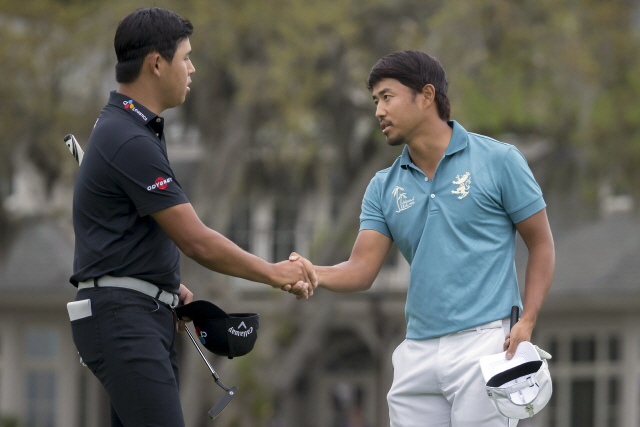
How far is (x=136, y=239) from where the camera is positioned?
11.7 ft

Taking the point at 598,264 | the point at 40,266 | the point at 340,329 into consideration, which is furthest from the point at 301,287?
the point at 340,329

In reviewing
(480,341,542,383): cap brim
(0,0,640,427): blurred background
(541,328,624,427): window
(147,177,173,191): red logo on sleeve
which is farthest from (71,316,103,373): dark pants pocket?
(541,328,624,427): window

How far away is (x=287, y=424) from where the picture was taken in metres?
20.2

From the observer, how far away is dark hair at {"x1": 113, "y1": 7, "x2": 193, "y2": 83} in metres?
3.62

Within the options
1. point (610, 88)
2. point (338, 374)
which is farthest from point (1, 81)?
point (338, 374)

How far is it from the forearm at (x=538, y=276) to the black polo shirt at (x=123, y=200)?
1.50m

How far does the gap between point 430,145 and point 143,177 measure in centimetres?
134

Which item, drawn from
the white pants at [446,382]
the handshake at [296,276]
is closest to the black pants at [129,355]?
the handshake at [296,276]

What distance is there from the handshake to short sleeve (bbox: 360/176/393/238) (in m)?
0.34

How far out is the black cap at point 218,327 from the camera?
3900 millimetres

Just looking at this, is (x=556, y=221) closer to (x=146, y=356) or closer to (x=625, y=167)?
(x=625, y=167)

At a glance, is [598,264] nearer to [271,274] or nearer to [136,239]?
[271,274]

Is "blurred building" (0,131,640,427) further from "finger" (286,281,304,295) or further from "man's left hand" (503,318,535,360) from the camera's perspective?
"man's left hand" (503,318,535,360)

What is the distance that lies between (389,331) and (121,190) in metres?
15.5
